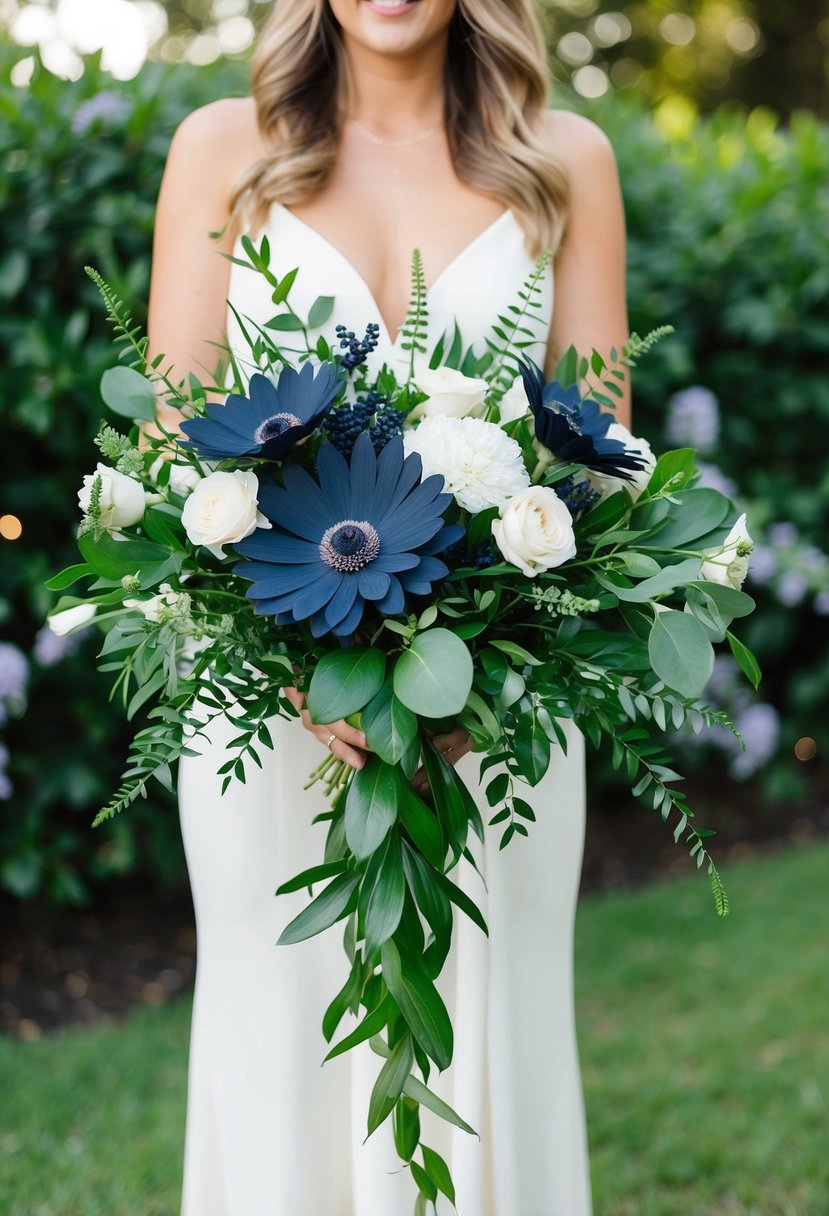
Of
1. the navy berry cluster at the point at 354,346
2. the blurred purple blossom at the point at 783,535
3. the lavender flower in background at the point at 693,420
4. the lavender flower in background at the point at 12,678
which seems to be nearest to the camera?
the navy berry cluster at the point at 354,346

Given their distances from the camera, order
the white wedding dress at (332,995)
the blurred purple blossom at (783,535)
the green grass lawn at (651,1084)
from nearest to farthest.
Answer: the white wedding dress at (332,995)
the green grass lawn at (651,1084)
the blurred purple blossom at (783,535)

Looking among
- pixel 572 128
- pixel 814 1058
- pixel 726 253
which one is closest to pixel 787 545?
pixel 726 253

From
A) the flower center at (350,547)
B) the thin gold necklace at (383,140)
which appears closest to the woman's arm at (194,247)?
the thin gold necklace at (383,140)

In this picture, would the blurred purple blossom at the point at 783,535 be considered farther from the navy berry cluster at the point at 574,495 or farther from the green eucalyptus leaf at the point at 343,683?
the green eucalyptus leaf at the point at 343,683

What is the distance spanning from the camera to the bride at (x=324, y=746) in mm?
2148

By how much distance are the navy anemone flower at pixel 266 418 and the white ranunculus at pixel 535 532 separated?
28 centimetres

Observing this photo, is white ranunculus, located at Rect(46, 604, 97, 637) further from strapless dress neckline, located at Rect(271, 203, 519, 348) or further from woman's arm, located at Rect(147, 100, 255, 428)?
strapless dress neckline, located at Rect(271, 203, 519, 348)

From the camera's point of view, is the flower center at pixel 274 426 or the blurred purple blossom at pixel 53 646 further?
the blurred purple blossom at pixel 53 646

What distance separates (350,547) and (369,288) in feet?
2.85

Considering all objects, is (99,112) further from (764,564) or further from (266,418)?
(764,564)

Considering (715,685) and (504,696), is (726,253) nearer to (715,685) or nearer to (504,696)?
(715,685)

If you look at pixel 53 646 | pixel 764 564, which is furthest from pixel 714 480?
pixel 53 646

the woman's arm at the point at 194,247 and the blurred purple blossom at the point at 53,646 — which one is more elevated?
the woman's arm at the point at 194,247

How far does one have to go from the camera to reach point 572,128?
2.43m
